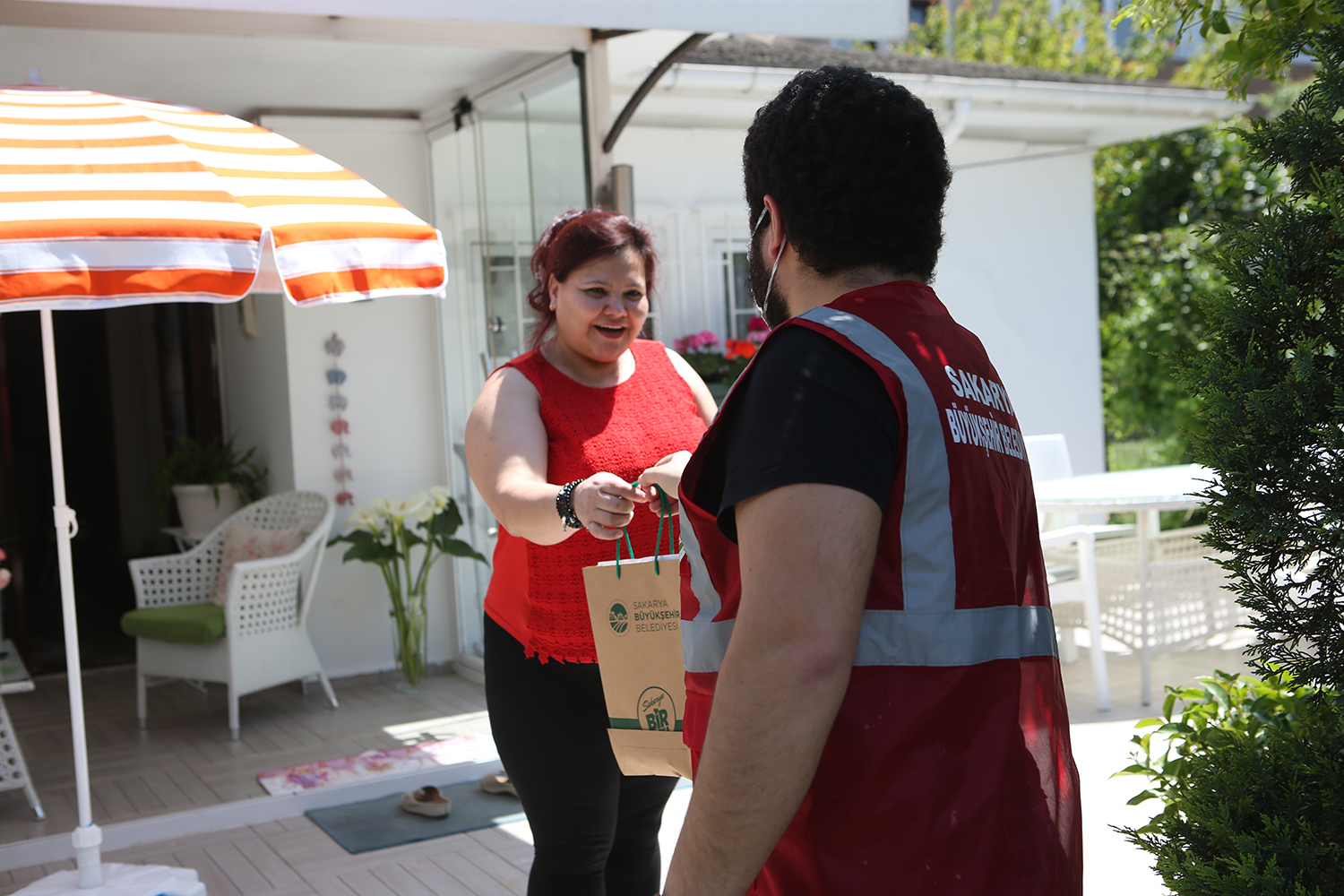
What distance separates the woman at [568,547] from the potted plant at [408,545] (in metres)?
Result: 3.07

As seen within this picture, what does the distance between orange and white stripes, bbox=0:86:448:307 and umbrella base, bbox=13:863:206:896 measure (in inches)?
63.5

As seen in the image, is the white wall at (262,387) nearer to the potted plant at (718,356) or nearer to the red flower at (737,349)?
the potted plant at (718,356)

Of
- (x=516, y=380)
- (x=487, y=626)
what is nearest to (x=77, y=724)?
(x=487, y=626)

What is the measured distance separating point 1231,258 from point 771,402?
114 centimetres

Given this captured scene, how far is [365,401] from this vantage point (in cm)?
582

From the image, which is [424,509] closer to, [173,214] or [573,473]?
[173,214]

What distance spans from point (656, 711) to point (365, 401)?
14.1 ft

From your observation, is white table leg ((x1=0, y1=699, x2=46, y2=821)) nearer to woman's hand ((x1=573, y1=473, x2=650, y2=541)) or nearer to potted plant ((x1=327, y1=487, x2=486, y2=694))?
potted plant ((x1=327, y1=487, x2=486, y2=694))

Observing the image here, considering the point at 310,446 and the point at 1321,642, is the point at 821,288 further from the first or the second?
the point at 310,446

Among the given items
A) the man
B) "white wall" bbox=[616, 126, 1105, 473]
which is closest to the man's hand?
the man

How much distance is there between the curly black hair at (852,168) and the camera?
44.8 inches

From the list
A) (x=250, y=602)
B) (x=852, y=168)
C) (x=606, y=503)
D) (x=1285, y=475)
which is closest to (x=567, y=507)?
(x=606, y=503)

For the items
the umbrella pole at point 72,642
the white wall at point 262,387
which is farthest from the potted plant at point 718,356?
the umbrella pole at point 72,642

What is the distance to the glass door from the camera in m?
4.52
